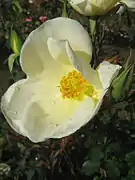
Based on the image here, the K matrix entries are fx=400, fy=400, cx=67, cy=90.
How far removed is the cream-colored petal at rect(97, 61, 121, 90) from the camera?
0.79 metres

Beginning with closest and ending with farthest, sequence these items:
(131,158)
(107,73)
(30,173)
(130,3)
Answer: (107,73), (130,3), (131,158), (30,173)

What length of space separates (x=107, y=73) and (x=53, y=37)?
0.15 metres

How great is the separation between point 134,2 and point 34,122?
0.36 meters

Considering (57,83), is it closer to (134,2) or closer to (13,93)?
(13,93)

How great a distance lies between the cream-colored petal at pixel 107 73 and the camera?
2.59 ft

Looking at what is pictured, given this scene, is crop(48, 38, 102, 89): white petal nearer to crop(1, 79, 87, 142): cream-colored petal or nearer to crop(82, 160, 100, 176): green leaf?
crop(1, 79, 87, 142): cream-colored petal

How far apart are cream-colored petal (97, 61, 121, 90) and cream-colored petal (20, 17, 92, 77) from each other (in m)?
0.06

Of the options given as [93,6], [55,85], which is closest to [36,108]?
[55,85]

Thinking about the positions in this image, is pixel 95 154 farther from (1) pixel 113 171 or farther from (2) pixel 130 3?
(2) pixel 130 3

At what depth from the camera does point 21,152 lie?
1.40 metres

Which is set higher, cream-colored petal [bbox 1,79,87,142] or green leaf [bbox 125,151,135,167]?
cream-colored petal [bbox 1,79,87,142]

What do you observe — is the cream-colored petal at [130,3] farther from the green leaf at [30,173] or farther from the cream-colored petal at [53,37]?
the green leaf at [30,173]

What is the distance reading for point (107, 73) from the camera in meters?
0.80

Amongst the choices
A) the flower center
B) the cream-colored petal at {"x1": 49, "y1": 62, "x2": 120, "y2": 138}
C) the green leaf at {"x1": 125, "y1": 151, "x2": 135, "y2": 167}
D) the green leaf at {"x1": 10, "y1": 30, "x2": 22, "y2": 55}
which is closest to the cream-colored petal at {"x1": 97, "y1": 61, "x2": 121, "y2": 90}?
the cream-colored petal at {"x1": 49, "y1": 62, "x2": 120, "y2": 138}
